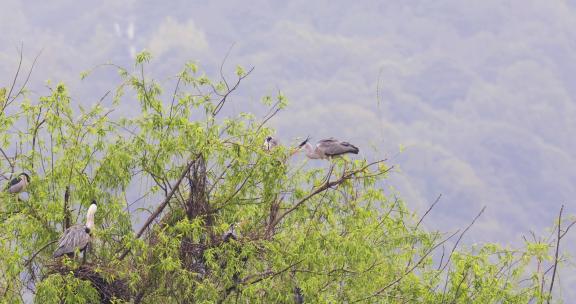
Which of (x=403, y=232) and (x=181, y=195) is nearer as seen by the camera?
(x=181, y=195)

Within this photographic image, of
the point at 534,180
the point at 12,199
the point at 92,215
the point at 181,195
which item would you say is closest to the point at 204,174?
the point at 181,195

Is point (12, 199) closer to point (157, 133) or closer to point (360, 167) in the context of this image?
point (157, 133)

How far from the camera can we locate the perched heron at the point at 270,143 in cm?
1254

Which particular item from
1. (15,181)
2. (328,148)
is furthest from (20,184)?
(328,148)

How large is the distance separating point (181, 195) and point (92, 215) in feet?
3.99

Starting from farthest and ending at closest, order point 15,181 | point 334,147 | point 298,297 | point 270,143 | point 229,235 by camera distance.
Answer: point 334,147 < point 270,143 < point 15,181 < point 298,297 < point 229,235

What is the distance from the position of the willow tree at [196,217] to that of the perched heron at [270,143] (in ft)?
0.23

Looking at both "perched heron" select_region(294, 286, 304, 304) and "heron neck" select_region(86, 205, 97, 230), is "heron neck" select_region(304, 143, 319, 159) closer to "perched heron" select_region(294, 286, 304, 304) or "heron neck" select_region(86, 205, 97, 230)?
"perched heron" select_region(294, 286, 304, 304)

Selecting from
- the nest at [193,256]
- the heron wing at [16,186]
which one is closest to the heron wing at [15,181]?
the heron wing at [16,186]

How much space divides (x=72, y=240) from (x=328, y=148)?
420cm

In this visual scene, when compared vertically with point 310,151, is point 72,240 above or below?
below

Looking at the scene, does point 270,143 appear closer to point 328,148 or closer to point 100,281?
point 328,148

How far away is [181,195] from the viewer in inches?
493

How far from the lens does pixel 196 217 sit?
11961mm
